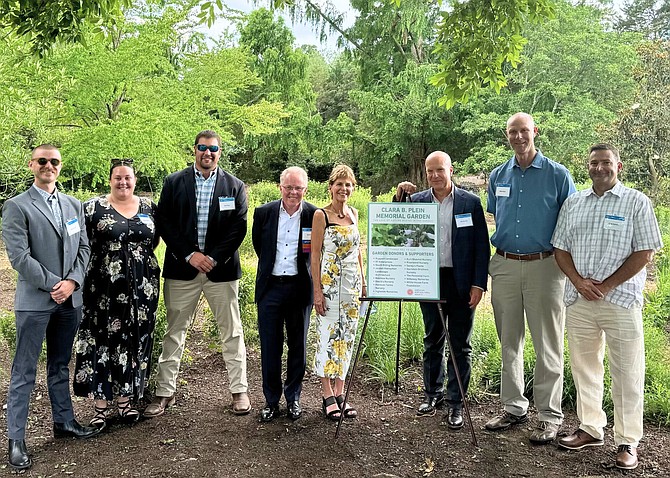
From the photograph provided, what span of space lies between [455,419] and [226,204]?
87.9 inches

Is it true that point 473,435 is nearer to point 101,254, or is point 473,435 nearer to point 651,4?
point 101,254

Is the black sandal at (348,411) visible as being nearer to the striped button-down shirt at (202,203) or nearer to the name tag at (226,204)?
the striped button-down shirt at (202,203)

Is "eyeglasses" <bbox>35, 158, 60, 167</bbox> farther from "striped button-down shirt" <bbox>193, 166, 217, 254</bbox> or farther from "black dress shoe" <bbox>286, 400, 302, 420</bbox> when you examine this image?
"black dress shoe" <bbox>286, 400, 302, 420</bbox>

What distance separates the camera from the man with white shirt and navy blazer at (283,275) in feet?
13.1

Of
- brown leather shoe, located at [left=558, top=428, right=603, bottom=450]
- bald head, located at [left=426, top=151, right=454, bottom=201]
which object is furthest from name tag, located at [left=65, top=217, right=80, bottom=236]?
brown leather shoe, located at [left=558, top=428, right=603, bottom=450]

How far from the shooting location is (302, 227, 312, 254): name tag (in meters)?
4.00

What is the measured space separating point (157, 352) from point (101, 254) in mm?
1055

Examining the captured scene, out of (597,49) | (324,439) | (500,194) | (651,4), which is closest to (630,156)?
(597,49)

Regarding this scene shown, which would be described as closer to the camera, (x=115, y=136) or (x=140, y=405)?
(x=140, y=405)

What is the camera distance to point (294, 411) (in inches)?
162

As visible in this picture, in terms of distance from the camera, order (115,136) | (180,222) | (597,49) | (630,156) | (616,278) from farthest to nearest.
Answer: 1. (597,49)
2. (630,156)
3. (115,136)
4. (180,222)
5. (616,278)

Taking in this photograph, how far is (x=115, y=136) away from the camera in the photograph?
8.41 metres

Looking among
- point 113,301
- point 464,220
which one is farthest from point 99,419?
point 464,220

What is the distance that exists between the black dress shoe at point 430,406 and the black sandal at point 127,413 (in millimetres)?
2064
